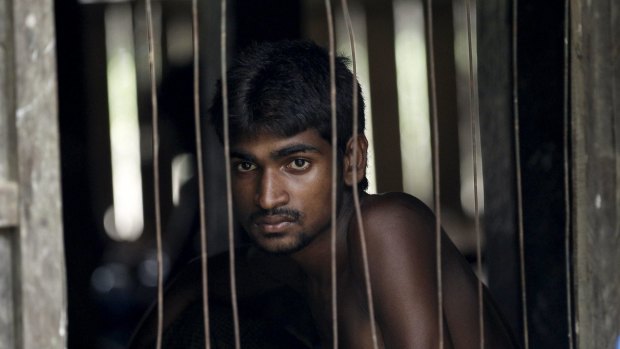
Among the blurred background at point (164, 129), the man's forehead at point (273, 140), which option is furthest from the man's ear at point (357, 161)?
the blurred background at point (164, 129)

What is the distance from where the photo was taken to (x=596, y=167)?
1990 mm

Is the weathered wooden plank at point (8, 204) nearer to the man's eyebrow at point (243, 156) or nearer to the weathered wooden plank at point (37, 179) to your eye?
the weathered wooden plank at point (37, 179)

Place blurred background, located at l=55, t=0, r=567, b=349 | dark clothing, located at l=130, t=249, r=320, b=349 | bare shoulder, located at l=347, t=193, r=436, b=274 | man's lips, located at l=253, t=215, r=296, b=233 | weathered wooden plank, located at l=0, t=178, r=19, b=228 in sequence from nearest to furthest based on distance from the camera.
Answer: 1. weathered wooden plank, located at l=0, t=178, r=19, b=228
2. bare shoulder, located at l=347, t=193, r=436, b=274
3. man's lips, located at l=253, t=215, r=296, b=233
4. dark clothing, located at l=130, t=249, r=320, b=349
5. blurred background, located at l=55, t=0, r=567, b=349

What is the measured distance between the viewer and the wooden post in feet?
5.49

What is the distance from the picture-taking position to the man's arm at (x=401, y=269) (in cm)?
229

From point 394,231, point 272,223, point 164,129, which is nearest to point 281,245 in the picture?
point 272,223

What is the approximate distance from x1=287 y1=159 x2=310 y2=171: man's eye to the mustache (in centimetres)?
13

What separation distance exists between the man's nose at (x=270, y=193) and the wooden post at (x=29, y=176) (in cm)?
85

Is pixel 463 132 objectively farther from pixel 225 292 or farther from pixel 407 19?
pixel 225 292

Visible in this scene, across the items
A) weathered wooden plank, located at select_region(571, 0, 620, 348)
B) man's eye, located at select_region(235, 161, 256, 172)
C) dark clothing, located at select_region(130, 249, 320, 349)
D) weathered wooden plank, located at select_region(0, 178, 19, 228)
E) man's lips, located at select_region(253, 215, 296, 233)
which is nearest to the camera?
weathered wooden plank, located at select_region(0, 178, 19, 228)

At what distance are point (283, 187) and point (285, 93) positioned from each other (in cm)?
27

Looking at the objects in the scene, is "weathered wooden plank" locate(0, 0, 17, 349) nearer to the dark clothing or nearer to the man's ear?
the man's ear

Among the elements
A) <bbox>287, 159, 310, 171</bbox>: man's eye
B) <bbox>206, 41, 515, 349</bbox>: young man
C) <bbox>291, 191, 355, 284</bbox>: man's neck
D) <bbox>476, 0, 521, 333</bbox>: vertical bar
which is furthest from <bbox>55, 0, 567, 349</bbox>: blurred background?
<bbox>287, 159, 310, 171</bbox>: man's eye

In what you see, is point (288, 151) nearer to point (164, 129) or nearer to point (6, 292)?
point (6, 292)
